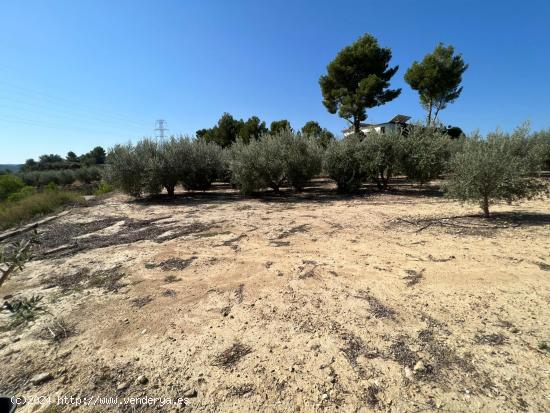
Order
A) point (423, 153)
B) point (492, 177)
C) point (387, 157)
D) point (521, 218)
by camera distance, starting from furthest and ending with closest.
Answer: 1. point (387, 157)
2. point (423, 153)
3. point (521, 218)
4. point (492, 177)

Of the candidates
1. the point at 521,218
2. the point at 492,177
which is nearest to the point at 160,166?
the point at 492,177

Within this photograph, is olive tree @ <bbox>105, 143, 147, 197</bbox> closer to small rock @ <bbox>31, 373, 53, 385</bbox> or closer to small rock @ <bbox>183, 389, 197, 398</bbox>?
small rock @ <bbox>31, 373, 53, 385</bbox>

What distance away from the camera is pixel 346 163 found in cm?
1170

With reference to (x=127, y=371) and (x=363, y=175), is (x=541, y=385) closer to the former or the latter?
(x=127, y=371)

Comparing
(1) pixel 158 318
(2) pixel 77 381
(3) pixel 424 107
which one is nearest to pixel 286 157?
(1) pixel 158 318

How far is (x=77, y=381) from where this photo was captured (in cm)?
220

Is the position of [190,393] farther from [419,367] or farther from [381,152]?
[381,152]

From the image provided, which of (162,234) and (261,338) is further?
(162,234)

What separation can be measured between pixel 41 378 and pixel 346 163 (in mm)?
10937

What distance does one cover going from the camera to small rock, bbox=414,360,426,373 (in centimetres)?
216

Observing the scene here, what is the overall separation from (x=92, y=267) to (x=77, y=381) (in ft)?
8.60

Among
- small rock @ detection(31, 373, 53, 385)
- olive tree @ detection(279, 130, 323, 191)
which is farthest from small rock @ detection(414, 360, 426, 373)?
olive tree @ detection(279, 130, 323, 191)

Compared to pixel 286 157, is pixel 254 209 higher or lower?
lower

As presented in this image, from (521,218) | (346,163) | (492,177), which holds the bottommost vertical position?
(521,218)
